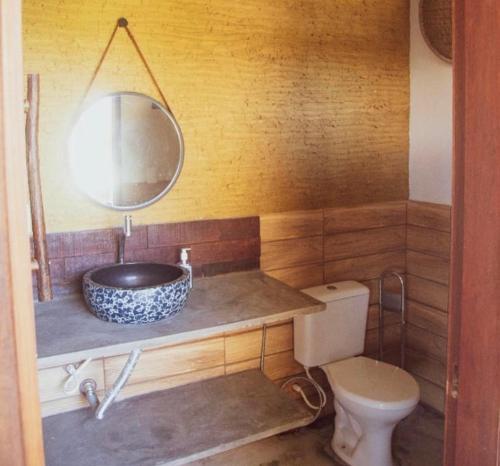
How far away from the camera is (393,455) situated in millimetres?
2543

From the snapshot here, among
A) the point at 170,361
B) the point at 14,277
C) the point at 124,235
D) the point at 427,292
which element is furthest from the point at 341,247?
the point at 14,277

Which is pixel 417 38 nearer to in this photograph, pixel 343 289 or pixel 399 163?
pixel 399 163

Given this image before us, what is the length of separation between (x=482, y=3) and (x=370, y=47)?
1.97 meters

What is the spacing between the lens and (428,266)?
2.83 meters

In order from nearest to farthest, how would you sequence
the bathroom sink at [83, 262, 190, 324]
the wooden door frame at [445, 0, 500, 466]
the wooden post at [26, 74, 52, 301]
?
1. the wooden door frame at [445, 0, 500, 466]
2. the wooden post at [26, 74, 52, 301]
3. the bathroom sink at [83, 262, 190, 324]

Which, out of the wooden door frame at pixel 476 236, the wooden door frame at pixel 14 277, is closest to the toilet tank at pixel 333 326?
the wooden door frame at pixel 476 236

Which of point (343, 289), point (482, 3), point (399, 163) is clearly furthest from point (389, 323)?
point (482, 3)

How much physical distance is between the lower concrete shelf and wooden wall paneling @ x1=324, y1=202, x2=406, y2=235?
0.85 meters

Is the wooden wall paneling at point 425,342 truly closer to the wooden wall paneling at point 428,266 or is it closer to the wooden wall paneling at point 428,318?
the wooden wall paneling at point 428,318

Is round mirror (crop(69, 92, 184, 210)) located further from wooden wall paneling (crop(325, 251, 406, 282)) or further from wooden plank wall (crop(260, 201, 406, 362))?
wooden wall paneling (crop(325, 251, 406, 282))

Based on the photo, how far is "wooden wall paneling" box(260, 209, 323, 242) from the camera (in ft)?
8.20

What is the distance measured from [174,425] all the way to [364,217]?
1.40m

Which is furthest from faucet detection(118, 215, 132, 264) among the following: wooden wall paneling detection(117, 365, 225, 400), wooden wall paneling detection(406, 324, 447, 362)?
wooden wall paneling detection(406, 324, 447, 362)

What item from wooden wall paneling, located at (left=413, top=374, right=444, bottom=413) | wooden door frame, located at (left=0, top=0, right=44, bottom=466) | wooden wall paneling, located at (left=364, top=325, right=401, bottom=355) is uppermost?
wooden door frame, located at (left=0, top=0, right=44, bottom=466)
